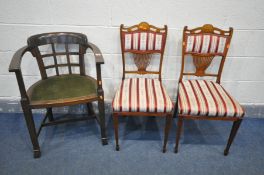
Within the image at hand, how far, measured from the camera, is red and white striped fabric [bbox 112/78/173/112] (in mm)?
1483

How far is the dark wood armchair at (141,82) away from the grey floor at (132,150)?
0.49 ft

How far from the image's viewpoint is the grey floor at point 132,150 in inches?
62.6

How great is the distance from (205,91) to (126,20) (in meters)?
0.84

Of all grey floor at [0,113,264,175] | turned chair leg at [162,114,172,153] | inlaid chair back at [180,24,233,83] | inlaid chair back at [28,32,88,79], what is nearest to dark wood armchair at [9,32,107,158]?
inlaid chair back at [28,32,88,79]

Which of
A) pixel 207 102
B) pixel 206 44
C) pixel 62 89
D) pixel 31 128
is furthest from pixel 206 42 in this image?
pixel 31 128

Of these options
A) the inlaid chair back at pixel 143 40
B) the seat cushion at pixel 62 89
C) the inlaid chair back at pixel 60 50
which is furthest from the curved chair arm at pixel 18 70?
the inlaid chair back at pixel 143 40

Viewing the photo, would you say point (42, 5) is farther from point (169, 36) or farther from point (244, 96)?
point (244, 96)

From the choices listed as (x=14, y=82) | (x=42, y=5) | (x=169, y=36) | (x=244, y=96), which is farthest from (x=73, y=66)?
(x=244, y=96)

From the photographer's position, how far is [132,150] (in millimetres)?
1752

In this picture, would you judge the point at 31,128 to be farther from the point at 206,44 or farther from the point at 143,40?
the point at 206,44

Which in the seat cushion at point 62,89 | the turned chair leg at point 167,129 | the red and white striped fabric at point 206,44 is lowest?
the turned chair leg at point 167,129

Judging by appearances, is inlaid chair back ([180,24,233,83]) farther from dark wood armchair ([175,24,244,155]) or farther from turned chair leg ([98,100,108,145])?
turned chair leg ([98,100,108,145])

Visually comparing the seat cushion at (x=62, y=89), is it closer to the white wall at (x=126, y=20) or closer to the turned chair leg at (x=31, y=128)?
the turned chair leg at (x=31, y=128)

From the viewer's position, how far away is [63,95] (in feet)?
5.01
